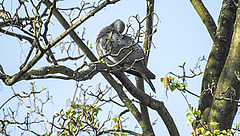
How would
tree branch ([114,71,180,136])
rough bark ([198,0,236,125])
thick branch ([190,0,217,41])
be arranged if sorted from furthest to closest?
thick branch ([190,0,217,41]), rough bark ([198,0,236,125]), tree branch ([114,71,180,136])

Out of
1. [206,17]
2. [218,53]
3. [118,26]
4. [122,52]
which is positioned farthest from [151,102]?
[206,17]

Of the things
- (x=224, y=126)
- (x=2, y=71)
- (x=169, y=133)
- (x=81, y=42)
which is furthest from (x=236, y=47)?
(x=2, y=71)

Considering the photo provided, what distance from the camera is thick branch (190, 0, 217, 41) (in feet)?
18.8

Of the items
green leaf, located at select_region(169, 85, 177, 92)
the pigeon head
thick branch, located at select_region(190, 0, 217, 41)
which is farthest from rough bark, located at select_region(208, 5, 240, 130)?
the pigeon head

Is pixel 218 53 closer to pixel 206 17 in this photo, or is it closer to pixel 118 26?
pixel 206 17

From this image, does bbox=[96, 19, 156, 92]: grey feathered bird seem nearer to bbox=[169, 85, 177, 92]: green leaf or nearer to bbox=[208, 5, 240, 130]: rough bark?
bbox=[169, 85, 177, 92]: green leaf

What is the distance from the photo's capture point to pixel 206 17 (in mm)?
5770

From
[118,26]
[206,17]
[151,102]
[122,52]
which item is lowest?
[151,102]

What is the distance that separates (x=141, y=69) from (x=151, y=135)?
109 cm

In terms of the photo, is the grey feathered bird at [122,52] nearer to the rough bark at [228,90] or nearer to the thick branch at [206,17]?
the rough bark at [228,90]

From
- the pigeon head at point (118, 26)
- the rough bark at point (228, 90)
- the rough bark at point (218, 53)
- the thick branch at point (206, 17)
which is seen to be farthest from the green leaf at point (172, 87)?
the pigeon head at point (118, 26)

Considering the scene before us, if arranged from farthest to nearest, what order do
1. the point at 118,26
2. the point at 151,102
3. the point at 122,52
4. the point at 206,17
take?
the point at 118,26 → the point at 206,17 → the point at 122,52 → the point at 151,102

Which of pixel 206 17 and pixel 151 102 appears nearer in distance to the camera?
pixel 151 102

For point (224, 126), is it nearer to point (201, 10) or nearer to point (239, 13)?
point (239, 13)
